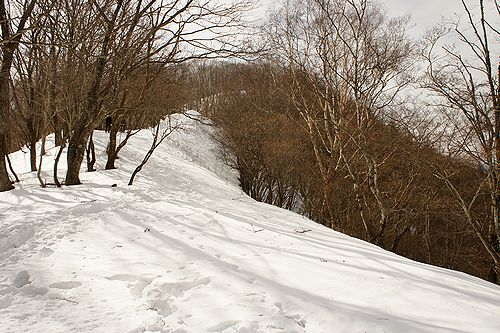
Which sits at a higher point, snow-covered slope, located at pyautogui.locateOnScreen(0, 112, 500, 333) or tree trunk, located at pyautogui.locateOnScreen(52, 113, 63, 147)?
tree trunk, located at pyautogui.locateOnScreen(52, 113, 63, 147)

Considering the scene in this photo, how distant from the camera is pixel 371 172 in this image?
8219mm

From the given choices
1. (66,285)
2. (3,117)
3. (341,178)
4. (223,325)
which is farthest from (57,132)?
(223,325)

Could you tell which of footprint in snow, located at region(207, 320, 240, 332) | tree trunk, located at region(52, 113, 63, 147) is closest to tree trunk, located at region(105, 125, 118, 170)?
tree trunk, located at region(52, 113, 63, 147)

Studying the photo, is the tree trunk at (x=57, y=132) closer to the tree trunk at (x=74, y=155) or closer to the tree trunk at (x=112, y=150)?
the tree trunk at (x=112, y=150)

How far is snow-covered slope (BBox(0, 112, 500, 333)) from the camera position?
2076mm

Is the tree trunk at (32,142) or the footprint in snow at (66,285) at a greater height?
the tree trunk at (32,142)

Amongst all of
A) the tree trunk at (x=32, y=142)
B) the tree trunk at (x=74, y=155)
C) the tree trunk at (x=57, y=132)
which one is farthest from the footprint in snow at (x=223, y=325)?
the tree trunk at (x=57, y=132)

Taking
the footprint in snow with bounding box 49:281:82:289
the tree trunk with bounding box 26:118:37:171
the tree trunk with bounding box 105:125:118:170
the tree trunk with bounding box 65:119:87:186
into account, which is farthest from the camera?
the tree trunk with bounding box 26:118:37:171

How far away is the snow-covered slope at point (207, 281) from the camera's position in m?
2.08

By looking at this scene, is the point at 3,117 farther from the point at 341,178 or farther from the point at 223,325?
the point at 341,178

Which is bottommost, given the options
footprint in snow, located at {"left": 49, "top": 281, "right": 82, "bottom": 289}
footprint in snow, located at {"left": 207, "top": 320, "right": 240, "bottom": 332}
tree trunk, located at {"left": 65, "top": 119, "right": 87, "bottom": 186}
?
footprint in snow, located at {"left": 49, "top": 281, "right": 82, "bottom": 289}

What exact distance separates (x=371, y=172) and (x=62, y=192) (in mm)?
7378

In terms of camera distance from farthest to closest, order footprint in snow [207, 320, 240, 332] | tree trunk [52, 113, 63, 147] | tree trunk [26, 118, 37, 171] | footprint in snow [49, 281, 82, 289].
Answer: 1. tree trunk [52, 113, 63, 147]
2. tree trunk [26, 118, 37, 171]
3. footprint in snow [49, 281, 82, 289]
4. footprint in snow [207, 320, 240, 332]

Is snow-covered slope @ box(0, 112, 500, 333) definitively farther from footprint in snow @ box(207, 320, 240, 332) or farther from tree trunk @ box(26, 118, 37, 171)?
tree trunk @ box(26, 118, 37, 171)
